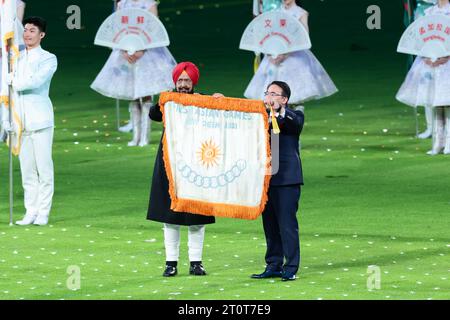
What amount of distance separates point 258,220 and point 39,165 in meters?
2.36

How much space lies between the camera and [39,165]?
18.8m

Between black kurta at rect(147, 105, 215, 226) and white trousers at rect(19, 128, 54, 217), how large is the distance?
3.31 metres

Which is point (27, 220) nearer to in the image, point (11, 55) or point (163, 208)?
point (11, 55)

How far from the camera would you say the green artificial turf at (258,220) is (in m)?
15.2

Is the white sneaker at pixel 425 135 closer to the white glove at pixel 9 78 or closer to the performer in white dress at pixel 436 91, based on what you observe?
the performer in white dress at pixel 436 91

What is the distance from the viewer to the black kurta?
1548 centimetres

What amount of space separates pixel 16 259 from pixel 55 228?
80.0 inches

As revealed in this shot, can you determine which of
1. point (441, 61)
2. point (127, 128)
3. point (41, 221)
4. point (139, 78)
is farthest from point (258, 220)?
point (127, 128)

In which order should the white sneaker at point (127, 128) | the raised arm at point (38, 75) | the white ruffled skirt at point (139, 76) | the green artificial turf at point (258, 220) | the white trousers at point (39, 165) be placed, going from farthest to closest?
the white sneaker at point (127, 128) → the white ruffled skirt at point (139, 76) → the white trousers at point (39, 165) → the raised arm at point (38, 75) → the green artificial turf at point (258, 220)

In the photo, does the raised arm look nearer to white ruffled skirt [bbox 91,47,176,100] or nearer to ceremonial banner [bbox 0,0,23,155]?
ceremonial banner [bbox 0,0,23,155]

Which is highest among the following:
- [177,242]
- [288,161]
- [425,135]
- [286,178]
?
[288,161]

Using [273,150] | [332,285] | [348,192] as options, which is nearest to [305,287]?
[332,285]

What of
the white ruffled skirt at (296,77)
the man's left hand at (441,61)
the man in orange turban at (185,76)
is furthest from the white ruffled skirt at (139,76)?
the man in orange turban at (185,76)

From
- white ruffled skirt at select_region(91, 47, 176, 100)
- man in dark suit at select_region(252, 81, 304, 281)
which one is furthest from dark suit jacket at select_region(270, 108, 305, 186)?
white ruffled skirt at select_region(91, 47, 176, 100)
